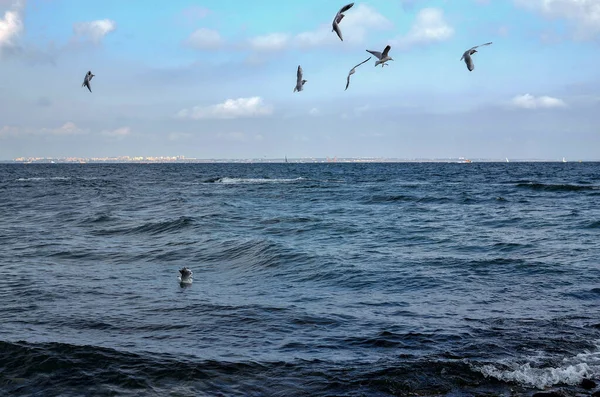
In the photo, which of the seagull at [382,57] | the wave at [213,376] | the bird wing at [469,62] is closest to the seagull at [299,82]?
the seagull at [382,57]

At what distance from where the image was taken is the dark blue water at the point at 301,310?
22.7 feet

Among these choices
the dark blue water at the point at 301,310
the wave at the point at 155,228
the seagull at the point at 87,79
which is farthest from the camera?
the wave at the point at 155,228

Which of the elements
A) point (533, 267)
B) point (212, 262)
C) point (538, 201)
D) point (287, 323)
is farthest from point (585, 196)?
point (287, 323)

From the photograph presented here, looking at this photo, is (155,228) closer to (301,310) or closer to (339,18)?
(301,310)

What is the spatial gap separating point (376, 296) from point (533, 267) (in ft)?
15.6

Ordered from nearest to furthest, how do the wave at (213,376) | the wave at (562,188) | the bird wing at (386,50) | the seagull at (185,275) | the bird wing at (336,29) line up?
the wave at (213,376), the bird wing at (336,29), the bird wing at (386,50), the seagull at (185,275), the wave at (562,188)

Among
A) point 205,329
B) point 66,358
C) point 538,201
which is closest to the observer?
point 66,358

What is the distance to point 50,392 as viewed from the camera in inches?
261

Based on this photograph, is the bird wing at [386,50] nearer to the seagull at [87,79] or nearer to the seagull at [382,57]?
the seagull at [382,57]

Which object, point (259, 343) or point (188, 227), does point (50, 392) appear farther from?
point (188, 227)

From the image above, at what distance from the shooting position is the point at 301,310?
32.8ft

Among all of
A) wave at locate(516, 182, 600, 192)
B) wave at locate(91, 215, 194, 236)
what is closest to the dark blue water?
wave at locate(91, 215, 194, 236)

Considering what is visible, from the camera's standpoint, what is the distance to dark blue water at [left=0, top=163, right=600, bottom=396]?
6.92 m

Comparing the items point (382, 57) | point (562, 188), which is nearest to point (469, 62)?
point (382, 57)
